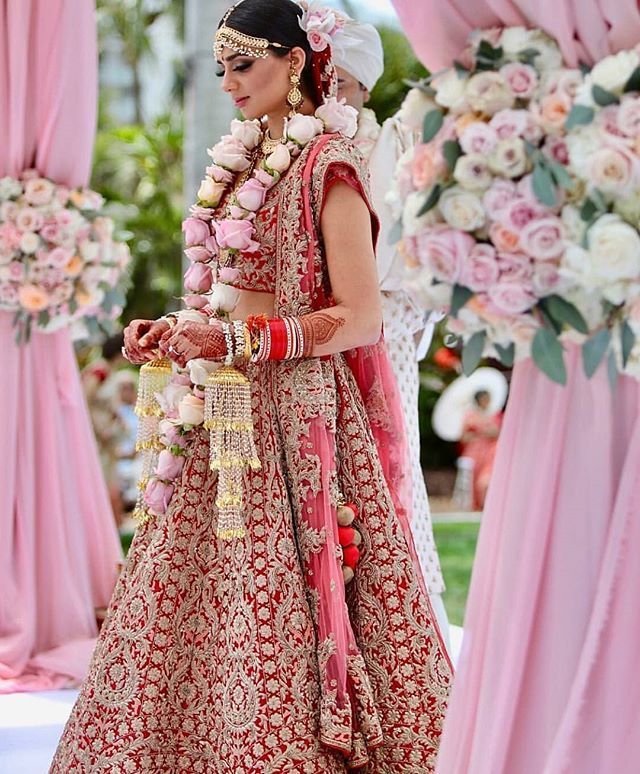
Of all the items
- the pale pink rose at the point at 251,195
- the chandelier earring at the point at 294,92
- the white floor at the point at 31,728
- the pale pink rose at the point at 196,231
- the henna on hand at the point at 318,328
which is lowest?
the white floor at the point at 31,728

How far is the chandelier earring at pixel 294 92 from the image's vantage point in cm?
303

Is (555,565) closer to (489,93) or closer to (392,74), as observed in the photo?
(489,93)

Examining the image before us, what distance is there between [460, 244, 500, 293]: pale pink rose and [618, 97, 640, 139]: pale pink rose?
0.27 m

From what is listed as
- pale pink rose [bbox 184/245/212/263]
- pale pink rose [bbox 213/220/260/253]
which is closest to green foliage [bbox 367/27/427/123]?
pale pink rose [bbox 184/245/212/263]

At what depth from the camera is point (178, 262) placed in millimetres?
13773

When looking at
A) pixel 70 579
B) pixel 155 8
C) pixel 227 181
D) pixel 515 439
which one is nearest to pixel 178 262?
pixel 155 8

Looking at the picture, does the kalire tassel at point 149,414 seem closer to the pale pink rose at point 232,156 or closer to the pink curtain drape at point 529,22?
the pale pink rose at point 232,156

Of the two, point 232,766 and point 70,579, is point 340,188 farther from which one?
point 70,579

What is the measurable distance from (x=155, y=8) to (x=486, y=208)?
51.4 ft

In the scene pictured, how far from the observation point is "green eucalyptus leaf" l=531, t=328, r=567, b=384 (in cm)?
201

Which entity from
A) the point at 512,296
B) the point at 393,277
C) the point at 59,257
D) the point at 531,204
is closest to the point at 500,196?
the point at 531,204

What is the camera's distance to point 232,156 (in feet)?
10.3

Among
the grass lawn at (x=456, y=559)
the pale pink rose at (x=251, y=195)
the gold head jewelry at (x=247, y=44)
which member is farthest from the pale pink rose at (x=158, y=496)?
the grass lawn at (x=456, y=559)

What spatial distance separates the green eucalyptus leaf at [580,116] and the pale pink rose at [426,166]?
0.71ft
